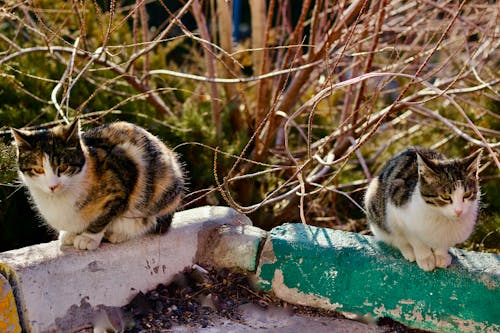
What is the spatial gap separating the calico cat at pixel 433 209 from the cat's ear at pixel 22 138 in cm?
155

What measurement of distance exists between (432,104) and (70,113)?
3120 millimetres

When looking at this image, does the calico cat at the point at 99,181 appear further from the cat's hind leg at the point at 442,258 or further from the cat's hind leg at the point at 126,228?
the cat's hind leg at the point at 442,258

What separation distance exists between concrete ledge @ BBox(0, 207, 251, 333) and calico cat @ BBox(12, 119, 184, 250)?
71mm

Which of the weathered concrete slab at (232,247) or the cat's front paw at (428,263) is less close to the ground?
the cat's front paw at (428,263)

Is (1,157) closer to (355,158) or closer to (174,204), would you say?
(174,204)

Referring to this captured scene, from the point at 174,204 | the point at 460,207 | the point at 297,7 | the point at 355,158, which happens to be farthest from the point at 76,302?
the point at 297,7

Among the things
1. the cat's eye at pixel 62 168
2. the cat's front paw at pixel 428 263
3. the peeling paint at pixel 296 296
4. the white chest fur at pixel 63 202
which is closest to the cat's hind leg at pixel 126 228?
the white chest fur at pixel 63 202

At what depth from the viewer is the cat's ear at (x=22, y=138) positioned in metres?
2.73

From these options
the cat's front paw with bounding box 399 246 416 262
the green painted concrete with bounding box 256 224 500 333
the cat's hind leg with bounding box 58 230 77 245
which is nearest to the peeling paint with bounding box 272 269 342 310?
the green painted concrete with bounding box 256 224 500 333

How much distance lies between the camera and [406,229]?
9.71 feet

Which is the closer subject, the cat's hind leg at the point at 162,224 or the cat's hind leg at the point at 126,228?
the cat's hind leg at the point at 126,228

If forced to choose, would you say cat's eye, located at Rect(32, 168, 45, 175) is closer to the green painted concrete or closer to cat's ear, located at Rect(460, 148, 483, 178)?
the green painted concrete

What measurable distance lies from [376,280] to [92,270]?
1.18 metres

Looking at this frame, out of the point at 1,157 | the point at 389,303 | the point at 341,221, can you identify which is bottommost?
the point at 341,221
